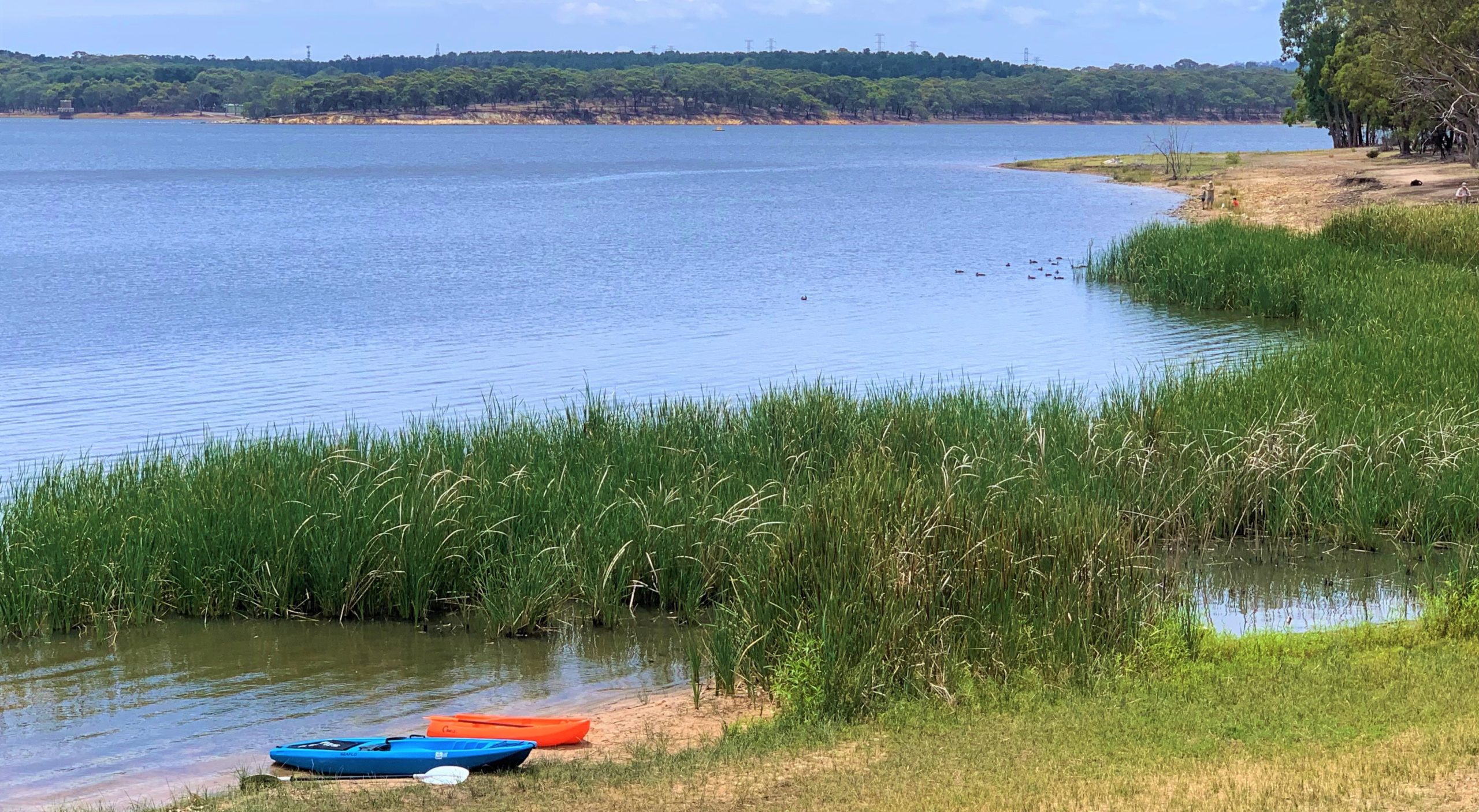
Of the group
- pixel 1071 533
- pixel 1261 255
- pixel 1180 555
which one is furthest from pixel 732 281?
pixel 1071 533

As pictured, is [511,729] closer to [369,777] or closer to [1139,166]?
[369,777]

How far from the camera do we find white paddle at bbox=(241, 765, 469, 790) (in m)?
8.89

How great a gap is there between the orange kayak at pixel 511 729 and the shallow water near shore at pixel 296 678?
28.2 inches

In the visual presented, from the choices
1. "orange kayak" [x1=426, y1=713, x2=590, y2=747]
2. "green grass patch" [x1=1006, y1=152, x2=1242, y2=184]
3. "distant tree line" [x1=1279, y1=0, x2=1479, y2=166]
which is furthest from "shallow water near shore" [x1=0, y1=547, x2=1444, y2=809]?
"green grass patch" [x1=1006, y1=152, x2=1242, y2=184]

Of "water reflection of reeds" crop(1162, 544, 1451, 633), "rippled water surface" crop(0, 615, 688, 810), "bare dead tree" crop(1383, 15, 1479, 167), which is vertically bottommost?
"rippled water surface" crop(0, 615, 688, 810)

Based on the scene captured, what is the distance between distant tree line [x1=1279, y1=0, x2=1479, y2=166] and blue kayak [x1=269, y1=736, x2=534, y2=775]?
43971mm

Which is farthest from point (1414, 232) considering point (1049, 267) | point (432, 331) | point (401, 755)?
point (401, 755)

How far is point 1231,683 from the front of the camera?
9664 mm

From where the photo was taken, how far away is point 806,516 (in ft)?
36.6

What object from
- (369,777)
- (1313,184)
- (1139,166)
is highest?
(1139,166)

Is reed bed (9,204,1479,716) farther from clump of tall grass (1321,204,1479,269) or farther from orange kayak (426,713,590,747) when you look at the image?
clump of tall grass (1321,204,1479,269)

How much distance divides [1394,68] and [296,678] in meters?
61.0

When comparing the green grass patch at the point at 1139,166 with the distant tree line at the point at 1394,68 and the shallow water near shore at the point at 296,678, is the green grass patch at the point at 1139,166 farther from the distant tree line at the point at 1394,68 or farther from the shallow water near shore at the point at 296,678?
the shallow water near shore at the point at 296,678

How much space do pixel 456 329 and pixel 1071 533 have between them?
25.6 metres
